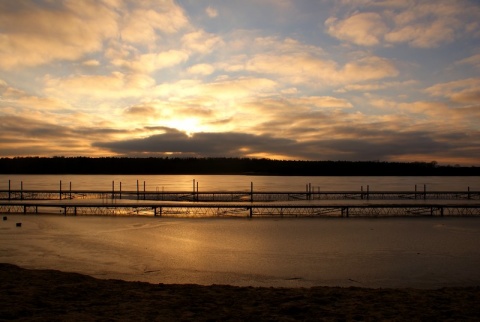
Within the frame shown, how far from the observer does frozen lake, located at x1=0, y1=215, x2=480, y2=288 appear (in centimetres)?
1140

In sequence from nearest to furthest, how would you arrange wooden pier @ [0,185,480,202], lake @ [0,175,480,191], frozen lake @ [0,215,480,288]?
frozen lake @ [0,215,480,288], wooden pier @ [0,185,480,202], lake @ [0,175,480,191]

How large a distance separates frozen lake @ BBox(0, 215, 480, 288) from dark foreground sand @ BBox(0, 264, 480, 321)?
1519 millimetres

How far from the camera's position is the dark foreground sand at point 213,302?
7125 mm

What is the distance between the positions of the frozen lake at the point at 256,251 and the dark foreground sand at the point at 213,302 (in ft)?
4.98

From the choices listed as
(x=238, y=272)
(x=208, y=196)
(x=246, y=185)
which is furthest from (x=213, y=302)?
(x=246, y=185)

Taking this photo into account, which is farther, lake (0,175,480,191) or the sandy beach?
lake (0,175,480,191)

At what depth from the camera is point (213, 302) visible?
322 inches

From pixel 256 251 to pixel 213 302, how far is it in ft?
24.3

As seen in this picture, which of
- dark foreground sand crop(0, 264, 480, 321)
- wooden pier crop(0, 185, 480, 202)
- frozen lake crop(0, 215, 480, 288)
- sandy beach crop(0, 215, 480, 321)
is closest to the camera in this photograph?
dark foreground sand crop(0, 264, 480, 321)

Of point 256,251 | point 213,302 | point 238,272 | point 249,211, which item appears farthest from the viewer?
point 249,211

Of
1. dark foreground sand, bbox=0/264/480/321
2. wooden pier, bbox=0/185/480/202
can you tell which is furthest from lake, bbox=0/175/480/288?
wooden pier, bbox=0/185/480/202

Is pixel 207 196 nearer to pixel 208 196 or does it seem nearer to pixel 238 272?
pixel 208 196

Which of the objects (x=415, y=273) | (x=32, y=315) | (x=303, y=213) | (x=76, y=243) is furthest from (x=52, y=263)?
(x=303, y=213)

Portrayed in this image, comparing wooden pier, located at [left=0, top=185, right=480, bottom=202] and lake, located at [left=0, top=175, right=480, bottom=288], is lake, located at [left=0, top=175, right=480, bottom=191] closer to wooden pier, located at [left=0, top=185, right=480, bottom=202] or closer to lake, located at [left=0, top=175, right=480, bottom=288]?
wooden pier, located at [left=0, top=185, right=480, bottom=202]
